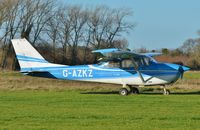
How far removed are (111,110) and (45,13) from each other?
216 ft

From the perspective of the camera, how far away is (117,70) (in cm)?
2775

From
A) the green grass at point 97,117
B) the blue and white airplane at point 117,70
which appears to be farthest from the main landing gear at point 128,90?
the green grass at point 97,117

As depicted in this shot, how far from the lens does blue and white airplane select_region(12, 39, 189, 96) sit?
2714 centimetres

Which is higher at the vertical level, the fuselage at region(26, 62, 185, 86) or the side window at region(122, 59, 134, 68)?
the side window at region(122, 59, 134, 68)

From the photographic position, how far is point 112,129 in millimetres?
11172

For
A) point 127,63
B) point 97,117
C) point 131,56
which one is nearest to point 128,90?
point 127,63

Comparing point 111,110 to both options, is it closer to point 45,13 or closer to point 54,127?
point 54,127

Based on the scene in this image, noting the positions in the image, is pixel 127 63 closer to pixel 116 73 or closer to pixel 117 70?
pixel 117 70

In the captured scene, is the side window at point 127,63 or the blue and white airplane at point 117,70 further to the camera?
the side window at point 127,63

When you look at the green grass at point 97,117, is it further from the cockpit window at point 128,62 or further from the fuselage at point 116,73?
the cockpit window at point 128,62

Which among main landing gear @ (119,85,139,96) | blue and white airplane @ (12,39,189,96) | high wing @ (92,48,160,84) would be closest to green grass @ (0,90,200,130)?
high wing @ (92,48,160,84)

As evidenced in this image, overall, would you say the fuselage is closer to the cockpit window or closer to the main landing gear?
the cockpit window

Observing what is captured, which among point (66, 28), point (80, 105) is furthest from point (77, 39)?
point (80, 105)

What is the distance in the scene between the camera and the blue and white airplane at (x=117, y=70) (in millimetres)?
27141
